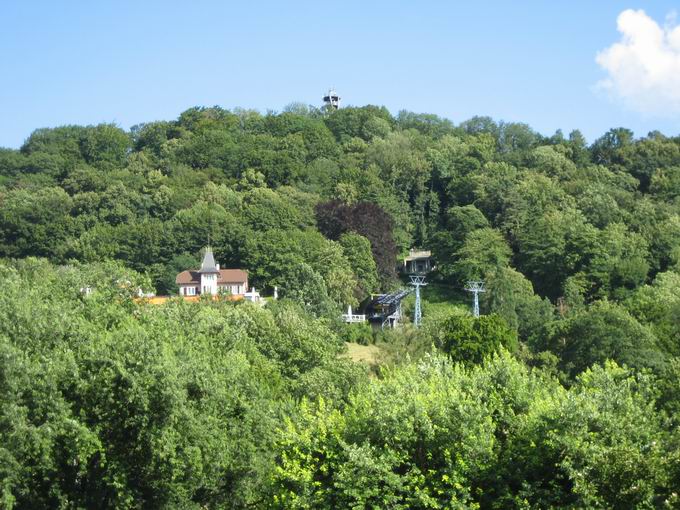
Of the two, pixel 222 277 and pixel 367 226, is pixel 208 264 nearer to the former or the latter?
pixel 222 277

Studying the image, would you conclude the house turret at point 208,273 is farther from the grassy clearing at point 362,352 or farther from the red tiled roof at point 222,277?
the grassy clearing at point 362,352

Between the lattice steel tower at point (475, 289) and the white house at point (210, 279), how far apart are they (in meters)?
13.9

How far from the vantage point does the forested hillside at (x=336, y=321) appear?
18469 mm

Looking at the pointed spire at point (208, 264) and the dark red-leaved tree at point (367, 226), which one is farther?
the dark red-leaved tree at point (367, 226)

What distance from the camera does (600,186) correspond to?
69.3 meters

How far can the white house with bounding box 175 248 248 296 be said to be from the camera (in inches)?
2384

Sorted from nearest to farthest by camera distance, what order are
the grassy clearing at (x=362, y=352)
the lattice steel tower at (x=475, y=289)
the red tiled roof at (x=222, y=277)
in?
the grassy clearing at (x=362, y=352)
the lattice steel tower at (x=475, y=289)
the red tiled roof at (x=222, y=277)

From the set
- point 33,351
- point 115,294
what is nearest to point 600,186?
point 115,294

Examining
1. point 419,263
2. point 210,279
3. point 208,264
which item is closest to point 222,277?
point 210,279

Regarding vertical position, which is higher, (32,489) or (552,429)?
(552,429)

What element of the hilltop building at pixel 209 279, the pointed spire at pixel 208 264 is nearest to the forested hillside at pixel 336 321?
the hilltop building at pixel 209 279

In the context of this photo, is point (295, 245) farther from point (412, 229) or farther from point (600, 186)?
point (600, 186)

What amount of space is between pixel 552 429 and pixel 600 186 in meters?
54.3

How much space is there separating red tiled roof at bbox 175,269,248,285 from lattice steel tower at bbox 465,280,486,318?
13991 mm
